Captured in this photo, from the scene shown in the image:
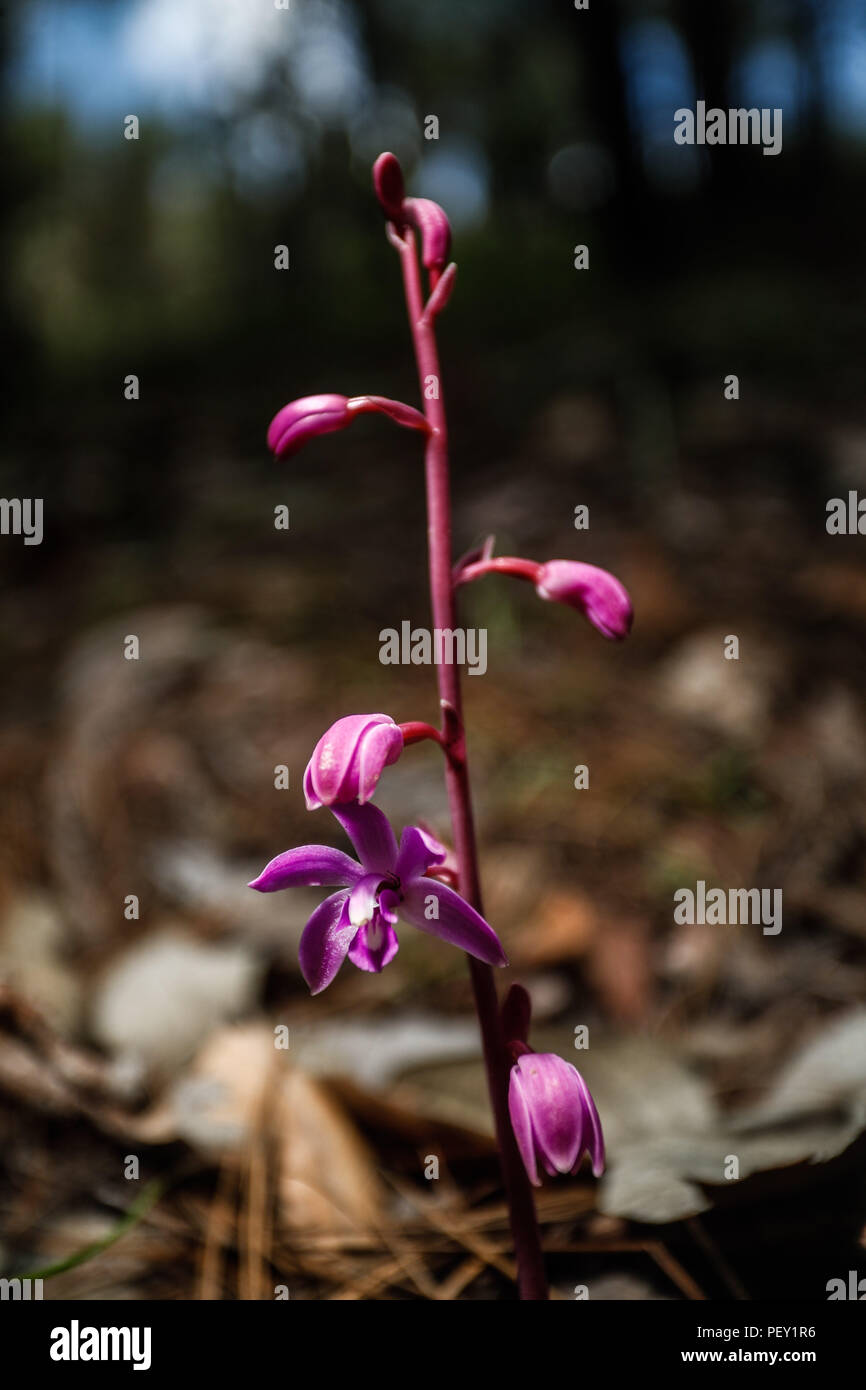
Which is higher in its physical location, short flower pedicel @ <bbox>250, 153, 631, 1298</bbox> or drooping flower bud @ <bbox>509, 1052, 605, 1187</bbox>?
short flower pedicel @ <bbox>250, 153, 631, 1298</bbox>

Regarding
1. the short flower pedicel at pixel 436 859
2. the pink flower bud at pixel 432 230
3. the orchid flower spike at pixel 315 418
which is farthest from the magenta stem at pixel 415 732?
the pink flower bud at pixel 432 230

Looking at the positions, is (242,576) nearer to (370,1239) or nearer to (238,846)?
(238,846)

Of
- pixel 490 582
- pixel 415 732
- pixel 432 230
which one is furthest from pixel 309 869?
pixel 490 582

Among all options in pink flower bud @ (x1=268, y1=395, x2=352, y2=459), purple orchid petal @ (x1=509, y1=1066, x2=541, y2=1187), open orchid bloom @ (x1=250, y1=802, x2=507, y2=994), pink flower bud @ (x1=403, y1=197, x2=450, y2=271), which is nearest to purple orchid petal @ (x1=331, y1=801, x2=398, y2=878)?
open orchid bloom @ (x1=250, y1=802, x2=507, y2=994)

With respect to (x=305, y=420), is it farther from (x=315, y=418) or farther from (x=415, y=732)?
(x=415, y=732)

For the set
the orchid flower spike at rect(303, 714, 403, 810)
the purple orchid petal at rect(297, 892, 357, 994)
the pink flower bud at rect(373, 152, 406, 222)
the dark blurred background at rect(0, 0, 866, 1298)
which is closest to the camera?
the orchid flower spike at rect(303, 714, 403, 810)

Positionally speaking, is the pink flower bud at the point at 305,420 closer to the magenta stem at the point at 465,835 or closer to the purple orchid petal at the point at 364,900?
the magenta stem at the point at 465,835

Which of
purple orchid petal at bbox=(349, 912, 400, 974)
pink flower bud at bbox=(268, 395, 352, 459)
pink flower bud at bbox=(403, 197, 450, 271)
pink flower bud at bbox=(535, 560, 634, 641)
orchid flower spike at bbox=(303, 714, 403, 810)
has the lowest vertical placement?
purple orchid petal at bbox=(349, 912, 400, 974)

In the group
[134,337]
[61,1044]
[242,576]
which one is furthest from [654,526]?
[134,337]

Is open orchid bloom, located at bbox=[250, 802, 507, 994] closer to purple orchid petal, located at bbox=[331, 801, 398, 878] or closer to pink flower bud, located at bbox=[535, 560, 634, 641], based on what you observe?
purple orchid petal, located at bbox=[331, 801, 398, 878]
